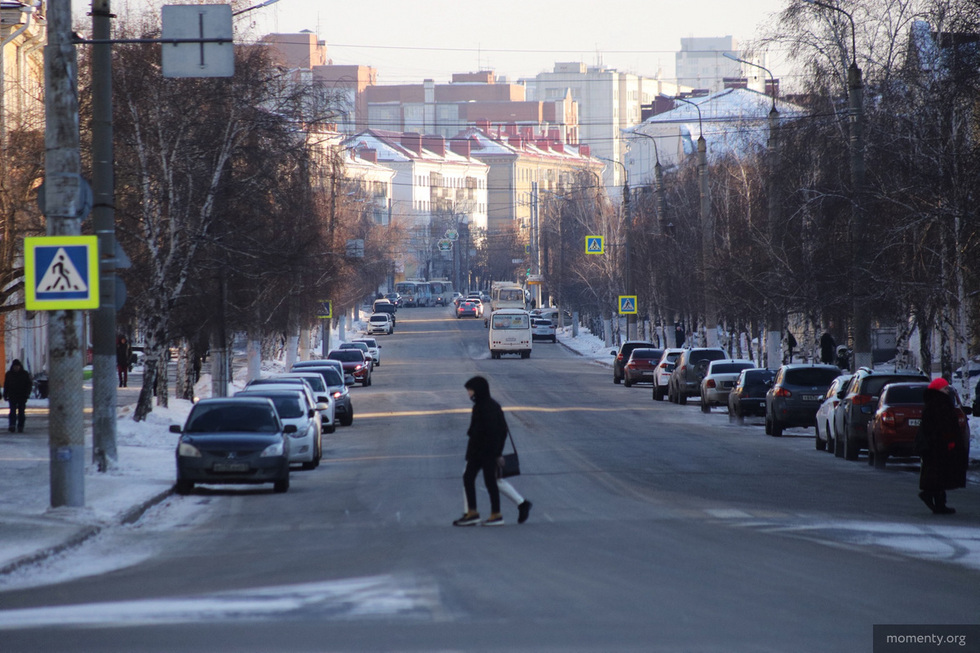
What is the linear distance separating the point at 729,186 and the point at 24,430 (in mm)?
33302

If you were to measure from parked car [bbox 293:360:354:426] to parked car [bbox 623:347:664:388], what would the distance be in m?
16.9

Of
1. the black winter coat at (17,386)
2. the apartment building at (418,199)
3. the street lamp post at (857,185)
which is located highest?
the apartment building at (418,199)

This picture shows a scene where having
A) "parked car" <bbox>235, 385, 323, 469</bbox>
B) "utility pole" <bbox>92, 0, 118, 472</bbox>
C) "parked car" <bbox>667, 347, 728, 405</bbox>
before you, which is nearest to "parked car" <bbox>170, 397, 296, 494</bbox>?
"utility pole" <bbox>92, 0, 118, 472</bbox>

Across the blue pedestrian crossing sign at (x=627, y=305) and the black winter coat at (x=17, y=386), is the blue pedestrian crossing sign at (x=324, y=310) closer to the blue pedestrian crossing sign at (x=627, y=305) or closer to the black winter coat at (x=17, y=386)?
the blue pedestrian crossing sign at (x=627, y=305)

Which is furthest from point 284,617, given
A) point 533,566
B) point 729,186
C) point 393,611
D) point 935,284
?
point 729,186

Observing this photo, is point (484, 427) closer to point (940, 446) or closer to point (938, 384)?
point (940, 446)

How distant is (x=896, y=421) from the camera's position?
22.8m

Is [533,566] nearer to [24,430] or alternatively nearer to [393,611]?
[393,611]

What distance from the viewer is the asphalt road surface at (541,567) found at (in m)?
8.59

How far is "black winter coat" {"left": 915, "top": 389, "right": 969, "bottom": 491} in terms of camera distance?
15594mm

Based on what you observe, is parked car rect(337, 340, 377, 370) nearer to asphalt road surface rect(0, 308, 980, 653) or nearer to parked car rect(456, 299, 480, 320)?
asphalt road surface rect(0, 308, 980, 653)

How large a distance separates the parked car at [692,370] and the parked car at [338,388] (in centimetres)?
1136

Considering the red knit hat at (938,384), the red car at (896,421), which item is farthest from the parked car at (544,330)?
the red knit hat at (938,384)

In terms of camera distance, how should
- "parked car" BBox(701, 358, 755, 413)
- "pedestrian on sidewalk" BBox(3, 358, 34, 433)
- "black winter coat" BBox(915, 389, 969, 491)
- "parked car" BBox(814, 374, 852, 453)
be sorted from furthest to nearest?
"parked car" BBox(701, 358, 755, 413)
"pedestrian on sidewalk" BBox(3, 358, 34, 433)
"parked car" BBox(814, 374, 852, 453)
"black winter coat" BBox(915, 389, 969, 491)
